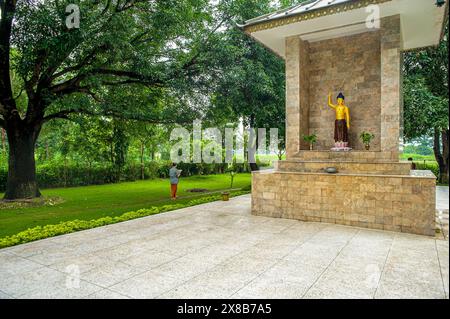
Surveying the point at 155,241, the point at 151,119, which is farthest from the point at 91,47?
the point at 155,241

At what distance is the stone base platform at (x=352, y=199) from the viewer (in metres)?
Answer: 6.98

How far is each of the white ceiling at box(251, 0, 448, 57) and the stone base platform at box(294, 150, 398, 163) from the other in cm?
407

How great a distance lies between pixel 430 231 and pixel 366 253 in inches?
98.4

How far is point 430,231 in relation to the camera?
22.4 feet

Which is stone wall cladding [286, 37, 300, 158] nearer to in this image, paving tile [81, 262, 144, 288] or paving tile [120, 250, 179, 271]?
paving tile [120, 250, 179, 271]

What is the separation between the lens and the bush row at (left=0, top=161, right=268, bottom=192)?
60.5 feet

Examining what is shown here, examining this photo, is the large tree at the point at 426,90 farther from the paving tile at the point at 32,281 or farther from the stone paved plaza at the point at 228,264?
the paving tile at the point at 32,281

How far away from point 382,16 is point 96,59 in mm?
10135

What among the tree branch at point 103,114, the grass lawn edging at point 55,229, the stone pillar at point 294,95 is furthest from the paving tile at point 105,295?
the tree branch at point 103,114

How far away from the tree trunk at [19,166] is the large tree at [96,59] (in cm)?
4

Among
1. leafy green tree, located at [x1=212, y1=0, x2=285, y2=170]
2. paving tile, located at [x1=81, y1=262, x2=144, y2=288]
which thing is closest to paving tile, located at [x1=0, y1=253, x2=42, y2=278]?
paving tile, located at [x1=81, y1=262, x2=144, y2=288]

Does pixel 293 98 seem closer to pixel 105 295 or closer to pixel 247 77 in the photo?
pixel 247 77

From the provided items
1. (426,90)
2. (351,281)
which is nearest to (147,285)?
(351,281)

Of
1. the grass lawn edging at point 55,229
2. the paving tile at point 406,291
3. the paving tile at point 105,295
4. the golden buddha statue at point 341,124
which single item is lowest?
the paving tile at point 406,291
